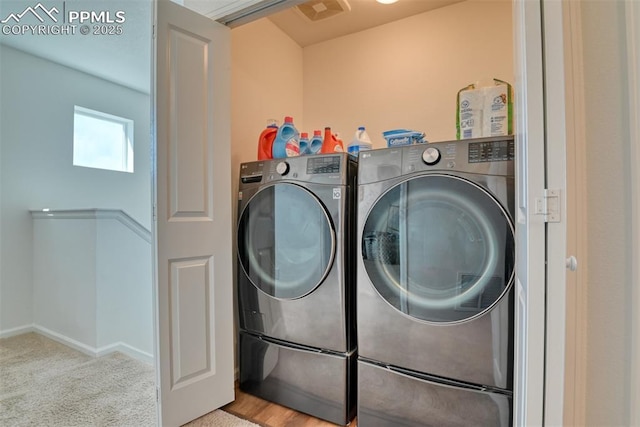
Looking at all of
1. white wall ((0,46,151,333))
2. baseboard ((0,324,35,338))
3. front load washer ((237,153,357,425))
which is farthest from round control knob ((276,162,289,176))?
baseboard ((0,324,35,338))

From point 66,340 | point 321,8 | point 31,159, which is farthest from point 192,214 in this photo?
point 31,159

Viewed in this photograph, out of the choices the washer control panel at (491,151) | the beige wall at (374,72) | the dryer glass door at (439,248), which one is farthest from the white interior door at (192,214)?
the washer control panel at (491,151)

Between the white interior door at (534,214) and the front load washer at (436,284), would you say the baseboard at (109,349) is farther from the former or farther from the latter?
the white interior door at (534,214)

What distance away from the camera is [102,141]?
327cm

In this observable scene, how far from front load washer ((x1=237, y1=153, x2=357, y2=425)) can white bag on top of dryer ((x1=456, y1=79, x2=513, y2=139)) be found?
55 cm

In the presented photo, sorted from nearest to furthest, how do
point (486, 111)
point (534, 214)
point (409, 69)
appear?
1. point (534, 214)
2. point (486, 111)
3. point (409, 69)

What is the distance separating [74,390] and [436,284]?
2060 millimetres

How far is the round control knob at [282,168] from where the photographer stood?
4.98 ft

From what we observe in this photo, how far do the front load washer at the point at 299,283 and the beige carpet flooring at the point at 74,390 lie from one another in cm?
30

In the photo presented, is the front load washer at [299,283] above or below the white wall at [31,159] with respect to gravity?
below

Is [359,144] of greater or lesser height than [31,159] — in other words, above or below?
below

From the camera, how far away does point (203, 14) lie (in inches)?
60.5

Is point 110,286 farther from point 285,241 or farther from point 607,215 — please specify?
point 607,215

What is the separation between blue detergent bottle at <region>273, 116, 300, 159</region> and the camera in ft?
5.51
